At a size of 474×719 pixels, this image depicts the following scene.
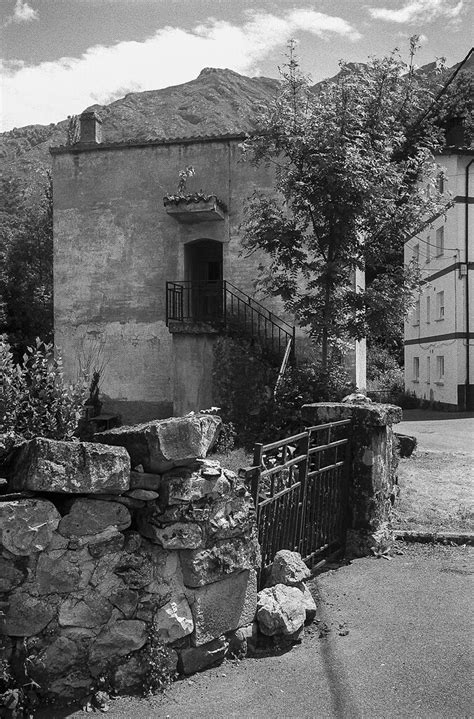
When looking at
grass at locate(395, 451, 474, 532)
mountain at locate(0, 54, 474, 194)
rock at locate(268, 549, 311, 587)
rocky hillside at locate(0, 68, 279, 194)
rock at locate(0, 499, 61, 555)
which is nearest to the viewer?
rock at locate(0, 499, 61, 555)

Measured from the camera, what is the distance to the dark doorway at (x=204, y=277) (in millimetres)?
16234

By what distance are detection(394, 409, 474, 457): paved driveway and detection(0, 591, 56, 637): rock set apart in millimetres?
11010

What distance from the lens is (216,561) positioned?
413 cm

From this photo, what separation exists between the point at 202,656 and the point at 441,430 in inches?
613

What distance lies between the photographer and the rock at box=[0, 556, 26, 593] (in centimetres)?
347

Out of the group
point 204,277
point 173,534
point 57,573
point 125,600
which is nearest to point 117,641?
point 125,600

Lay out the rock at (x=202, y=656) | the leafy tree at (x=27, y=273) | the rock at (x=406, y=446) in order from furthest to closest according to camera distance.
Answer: the leafy tree at (x=27, y=273)
the rock at (x=406, y=446)
the rock at (x=202, y=656)

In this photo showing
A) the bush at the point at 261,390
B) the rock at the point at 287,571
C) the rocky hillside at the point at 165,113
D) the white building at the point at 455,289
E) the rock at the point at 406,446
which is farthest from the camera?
the rocky hillside at the point at 165,113

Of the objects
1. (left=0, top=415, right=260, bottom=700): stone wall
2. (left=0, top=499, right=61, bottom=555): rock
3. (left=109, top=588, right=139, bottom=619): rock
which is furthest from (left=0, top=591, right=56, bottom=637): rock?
(left=109, top=588, right=139, bottom=619): rock

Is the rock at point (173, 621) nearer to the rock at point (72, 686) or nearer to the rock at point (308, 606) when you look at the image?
the rock at point (72, 686)

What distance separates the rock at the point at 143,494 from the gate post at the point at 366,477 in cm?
320

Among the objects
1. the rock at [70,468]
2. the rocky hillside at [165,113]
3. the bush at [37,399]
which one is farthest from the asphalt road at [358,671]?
the rocky hillside at [165,113]

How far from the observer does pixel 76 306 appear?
17047 mm

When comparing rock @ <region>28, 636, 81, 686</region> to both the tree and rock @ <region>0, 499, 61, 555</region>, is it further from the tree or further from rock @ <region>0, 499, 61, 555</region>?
the tree
